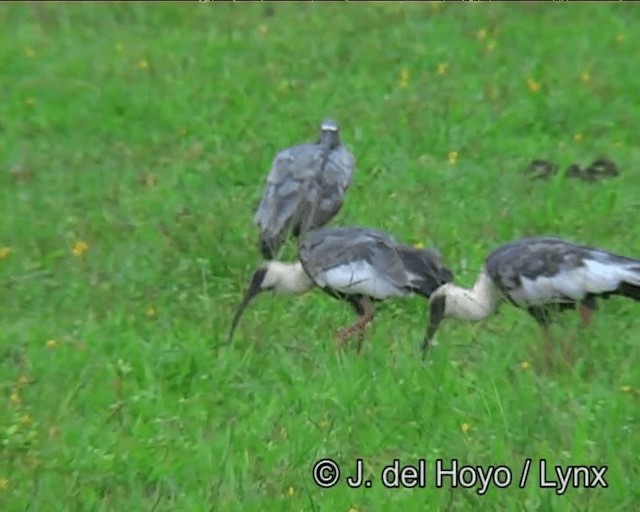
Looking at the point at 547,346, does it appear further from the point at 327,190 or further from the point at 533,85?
the point at 533,85

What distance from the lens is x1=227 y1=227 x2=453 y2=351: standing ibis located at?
7211mm

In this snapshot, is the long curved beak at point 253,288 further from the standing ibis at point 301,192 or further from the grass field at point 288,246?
the standing ibis at point 301,192

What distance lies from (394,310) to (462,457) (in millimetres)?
2084

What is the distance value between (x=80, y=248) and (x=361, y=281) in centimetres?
229

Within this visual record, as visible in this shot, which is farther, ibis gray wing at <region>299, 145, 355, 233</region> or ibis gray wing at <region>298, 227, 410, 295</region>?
ibis gray wing at <region>299, 145, 355, 233</region>

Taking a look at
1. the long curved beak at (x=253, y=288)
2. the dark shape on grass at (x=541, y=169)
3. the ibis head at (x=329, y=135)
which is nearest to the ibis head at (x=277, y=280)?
the long curved beak at (x=253, y=288)

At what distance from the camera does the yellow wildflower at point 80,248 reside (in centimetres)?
888

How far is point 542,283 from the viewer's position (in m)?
6.81

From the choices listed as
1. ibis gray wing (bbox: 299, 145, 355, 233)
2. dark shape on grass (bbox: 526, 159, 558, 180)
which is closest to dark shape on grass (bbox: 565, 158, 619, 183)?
dark shape on grass (bbox: 526, 159, 558, 180)

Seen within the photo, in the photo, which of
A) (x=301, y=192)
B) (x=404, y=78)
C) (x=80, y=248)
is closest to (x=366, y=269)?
(x=301, y=192)

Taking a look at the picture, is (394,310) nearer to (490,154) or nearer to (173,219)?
(173,219)

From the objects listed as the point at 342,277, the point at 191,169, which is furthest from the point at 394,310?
the point at 191,169

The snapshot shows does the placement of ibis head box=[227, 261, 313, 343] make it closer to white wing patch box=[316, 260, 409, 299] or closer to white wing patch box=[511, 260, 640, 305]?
white wing patch box=[316, 260, 409, 299]

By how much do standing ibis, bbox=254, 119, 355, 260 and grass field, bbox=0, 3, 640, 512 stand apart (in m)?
0.24
